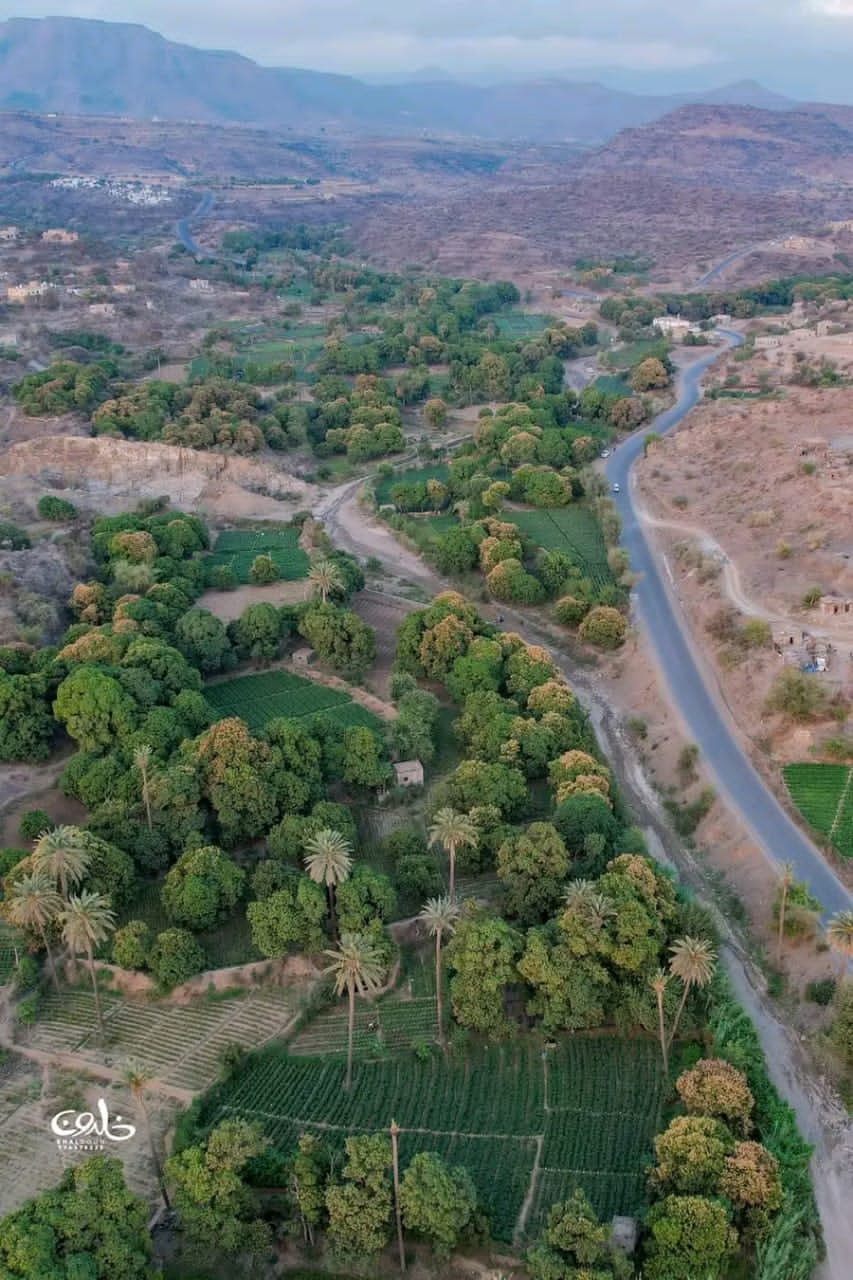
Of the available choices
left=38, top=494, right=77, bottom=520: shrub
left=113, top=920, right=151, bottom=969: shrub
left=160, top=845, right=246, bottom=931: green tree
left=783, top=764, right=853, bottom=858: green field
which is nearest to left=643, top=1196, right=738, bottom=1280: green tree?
left=160, top=845, right=246, bottom=931: green tree

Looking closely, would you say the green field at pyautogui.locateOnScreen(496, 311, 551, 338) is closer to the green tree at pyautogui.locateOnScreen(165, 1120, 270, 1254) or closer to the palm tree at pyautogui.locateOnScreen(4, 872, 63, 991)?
the palm tree at pyautogui.locateOnScreen(4, 872, 63, 991)

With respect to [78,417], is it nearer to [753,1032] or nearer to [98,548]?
[98,548]

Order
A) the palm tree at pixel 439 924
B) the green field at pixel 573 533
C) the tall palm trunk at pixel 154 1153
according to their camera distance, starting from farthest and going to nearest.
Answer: the green field at pixel 573 533, the palm tree at pixel 439 924, the tall palm trunk at pixel 154 1153

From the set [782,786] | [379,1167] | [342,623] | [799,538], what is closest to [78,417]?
[342,623]

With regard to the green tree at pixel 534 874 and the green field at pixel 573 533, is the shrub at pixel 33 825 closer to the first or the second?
the green tree at pixel 534 874

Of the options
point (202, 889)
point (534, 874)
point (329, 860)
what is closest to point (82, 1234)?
point (202, 889)

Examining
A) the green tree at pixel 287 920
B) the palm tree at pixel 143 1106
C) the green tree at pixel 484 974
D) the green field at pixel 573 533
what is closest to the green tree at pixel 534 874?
the green tree at pixel 484 974
